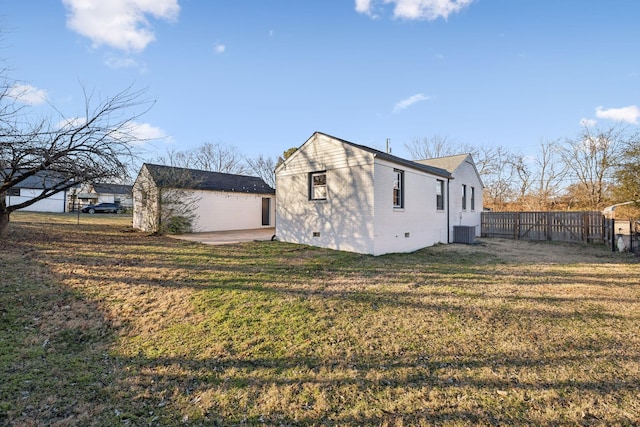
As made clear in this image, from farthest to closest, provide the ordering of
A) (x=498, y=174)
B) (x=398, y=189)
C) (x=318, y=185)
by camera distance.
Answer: (x=498, y=174) → (x=318, y=185) → (x=398, y=189)

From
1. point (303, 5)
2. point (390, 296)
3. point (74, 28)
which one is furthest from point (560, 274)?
point (74, 28)

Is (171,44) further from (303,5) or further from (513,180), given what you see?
(513,180)

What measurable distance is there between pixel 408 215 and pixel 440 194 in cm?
370

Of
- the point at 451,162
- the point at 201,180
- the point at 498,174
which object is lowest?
the point at 201,180

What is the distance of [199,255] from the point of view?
870cm

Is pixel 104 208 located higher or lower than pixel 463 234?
higher

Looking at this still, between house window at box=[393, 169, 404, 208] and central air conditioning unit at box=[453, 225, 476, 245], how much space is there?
17.1ft

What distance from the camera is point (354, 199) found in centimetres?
1017

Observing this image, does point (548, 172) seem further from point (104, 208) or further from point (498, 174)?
point (104, 208)

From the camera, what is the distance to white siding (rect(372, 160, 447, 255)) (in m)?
10.0

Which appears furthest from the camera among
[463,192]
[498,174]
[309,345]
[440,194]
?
[498,174]

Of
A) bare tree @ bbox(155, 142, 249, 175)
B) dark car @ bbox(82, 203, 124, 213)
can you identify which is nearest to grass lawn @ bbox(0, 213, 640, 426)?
dark car @ bbox(82, 203, 124, 213)

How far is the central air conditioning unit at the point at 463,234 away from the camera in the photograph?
14.3 meters

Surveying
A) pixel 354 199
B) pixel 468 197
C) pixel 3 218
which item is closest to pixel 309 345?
pixel 354 199
